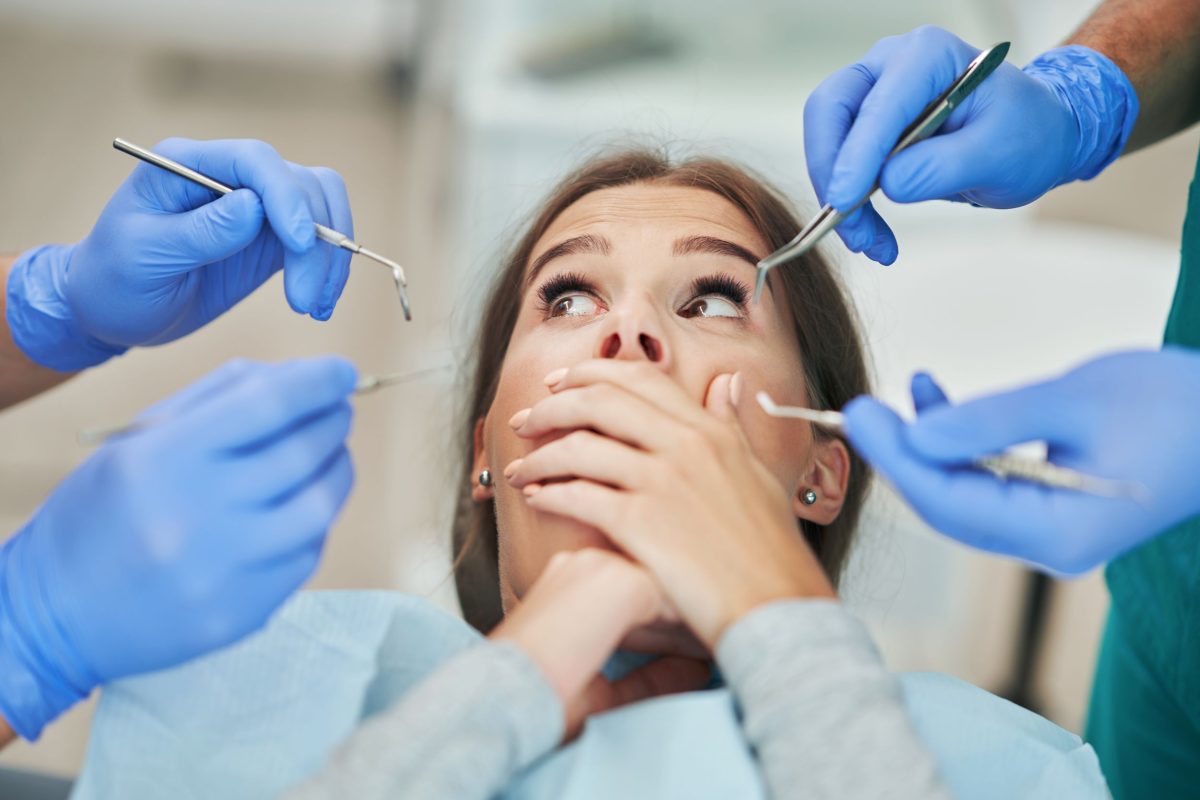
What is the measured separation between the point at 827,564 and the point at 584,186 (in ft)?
2.14

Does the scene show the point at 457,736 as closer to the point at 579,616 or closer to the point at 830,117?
the point at 579,616

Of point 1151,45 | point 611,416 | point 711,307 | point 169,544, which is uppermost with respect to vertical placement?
point 1151,45

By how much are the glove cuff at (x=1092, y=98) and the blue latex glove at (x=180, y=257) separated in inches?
37.5

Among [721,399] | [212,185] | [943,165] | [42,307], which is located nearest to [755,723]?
[721,399]

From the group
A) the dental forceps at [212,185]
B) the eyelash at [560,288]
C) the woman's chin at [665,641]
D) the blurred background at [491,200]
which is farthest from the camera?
the blurred background at [491,200]

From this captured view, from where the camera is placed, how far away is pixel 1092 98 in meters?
1.36

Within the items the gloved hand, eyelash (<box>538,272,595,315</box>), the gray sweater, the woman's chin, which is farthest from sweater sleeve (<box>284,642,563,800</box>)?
eyelash (<box>538,272,595,315</box>)

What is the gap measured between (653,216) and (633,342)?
249 millimetres

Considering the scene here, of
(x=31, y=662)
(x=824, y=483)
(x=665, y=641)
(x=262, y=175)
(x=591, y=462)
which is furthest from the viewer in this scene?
(x=824, y=483)

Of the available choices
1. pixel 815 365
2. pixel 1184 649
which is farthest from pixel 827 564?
pixel 1184 649

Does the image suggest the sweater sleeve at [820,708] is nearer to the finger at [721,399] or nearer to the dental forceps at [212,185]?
the finger at [721,399]

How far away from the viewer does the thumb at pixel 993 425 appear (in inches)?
34.7

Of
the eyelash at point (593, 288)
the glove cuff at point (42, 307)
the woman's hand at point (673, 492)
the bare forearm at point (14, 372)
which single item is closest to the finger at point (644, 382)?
the woman's hand at point (673, 492)

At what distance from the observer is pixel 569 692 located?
87cm
